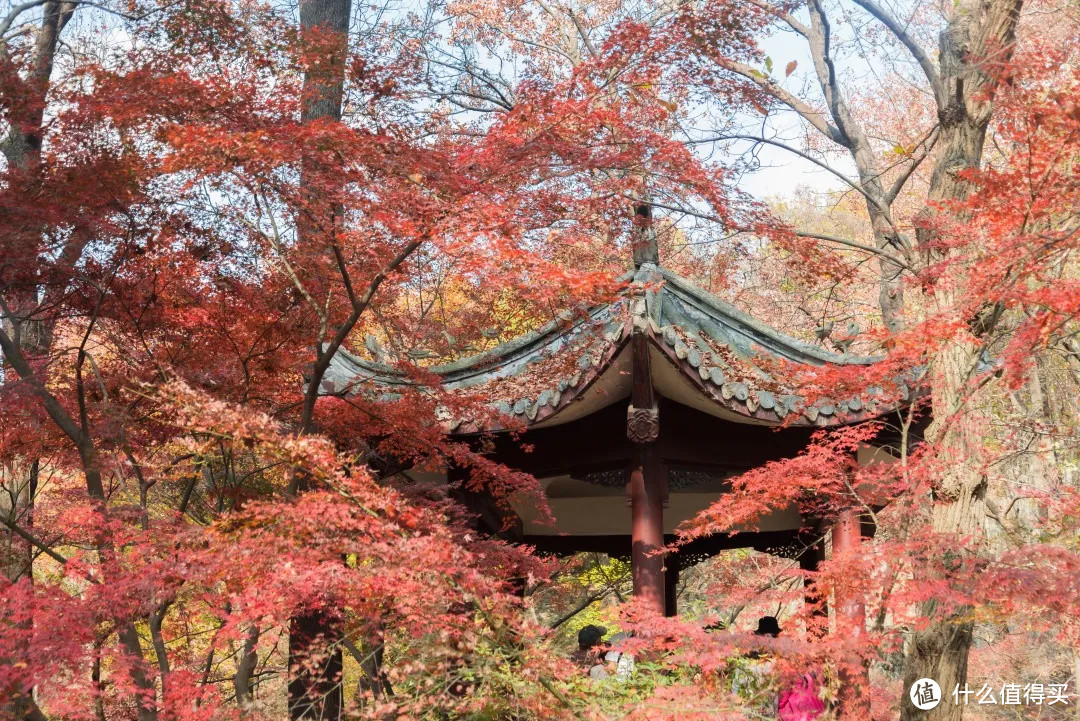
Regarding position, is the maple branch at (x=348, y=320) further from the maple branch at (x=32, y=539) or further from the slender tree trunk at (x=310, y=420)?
the maple branch at (x=32, y=539)

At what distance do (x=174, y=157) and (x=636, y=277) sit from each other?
3008 mm

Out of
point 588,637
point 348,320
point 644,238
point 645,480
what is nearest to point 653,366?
point 645,480

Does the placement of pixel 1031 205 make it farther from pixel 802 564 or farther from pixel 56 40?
pixel 56 40

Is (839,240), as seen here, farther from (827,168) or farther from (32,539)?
(32,539)

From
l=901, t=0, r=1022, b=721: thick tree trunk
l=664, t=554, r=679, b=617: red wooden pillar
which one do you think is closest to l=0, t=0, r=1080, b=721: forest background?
l=901, t=0, r=1022, b=721: thick tree trunk

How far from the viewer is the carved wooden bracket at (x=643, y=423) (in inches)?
234

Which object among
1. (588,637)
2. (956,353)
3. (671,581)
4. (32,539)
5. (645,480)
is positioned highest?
(956,353)

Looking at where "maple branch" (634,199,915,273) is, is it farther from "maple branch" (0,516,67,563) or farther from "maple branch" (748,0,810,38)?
"maple branch" (0,516,67,563)

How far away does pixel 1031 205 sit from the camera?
507 centimetres

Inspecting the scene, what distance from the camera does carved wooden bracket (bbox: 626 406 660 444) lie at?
19.5 ft

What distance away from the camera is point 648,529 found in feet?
20.3

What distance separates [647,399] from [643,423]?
15cm

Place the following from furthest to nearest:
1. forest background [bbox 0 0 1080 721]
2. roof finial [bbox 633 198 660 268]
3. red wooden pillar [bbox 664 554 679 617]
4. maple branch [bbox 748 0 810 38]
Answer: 1. red wooden pillar [bbox 664 554 679 617]
2. maple branch [bbox 748 0 810 38]
3. roof finial [bbox 633 198 660 268]
4. forest background [bbox 0 0 1080 721]

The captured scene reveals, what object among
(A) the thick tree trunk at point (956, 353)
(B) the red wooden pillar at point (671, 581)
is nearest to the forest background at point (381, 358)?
(A) the thick tree trunk at point (956, 353)
